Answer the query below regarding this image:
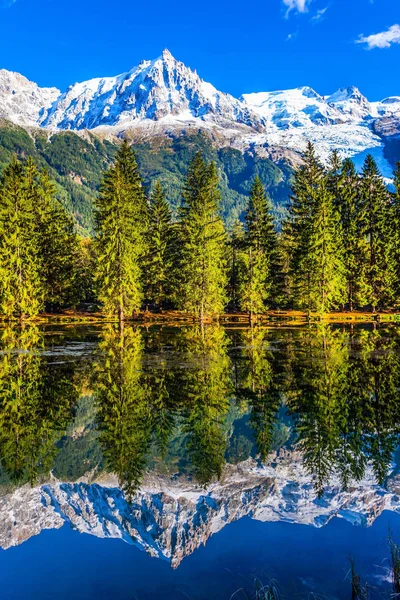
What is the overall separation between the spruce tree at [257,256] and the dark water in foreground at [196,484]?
35140mm

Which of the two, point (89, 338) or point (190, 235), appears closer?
point (89, 338)

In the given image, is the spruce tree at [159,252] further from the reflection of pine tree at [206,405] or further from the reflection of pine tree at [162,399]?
the reflection of pine tree at [162,399]

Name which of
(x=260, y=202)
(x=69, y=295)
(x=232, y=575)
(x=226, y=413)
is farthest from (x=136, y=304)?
(x=232, y=575)

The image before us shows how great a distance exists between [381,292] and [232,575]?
191 feet

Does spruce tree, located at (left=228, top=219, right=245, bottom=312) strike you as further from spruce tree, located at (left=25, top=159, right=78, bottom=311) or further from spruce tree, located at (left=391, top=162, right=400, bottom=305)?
spruce tree, located at (left=25, top=159, right=78, bottom=311)

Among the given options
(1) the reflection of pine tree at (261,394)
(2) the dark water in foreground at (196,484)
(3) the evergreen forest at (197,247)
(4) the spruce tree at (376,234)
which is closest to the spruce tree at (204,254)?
(3) the evergreen forest at (197,247)

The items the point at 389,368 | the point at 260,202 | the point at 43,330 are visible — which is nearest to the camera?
the point at 389,368

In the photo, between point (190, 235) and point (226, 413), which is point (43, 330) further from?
point (226, 413)

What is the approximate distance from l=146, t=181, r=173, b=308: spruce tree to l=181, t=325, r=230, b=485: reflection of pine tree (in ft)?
102

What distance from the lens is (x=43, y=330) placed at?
43.8m

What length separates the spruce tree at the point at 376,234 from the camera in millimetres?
59438

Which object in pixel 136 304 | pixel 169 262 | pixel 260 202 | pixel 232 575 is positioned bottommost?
pixel 232 575

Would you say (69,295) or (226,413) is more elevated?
(69,295)

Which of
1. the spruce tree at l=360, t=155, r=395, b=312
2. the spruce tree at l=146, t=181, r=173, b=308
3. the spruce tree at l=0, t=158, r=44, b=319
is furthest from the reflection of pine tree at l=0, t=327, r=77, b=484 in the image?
the spruce tree at l=360, t=155, r=395, b=312
